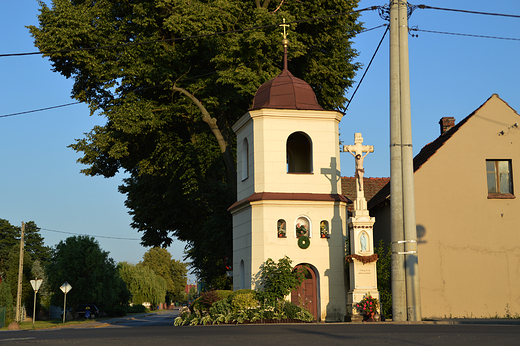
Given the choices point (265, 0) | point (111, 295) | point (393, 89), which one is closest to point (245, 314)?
point (393, 89)

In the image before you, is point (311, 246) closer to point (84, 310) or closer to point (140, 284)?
point (84, 310)

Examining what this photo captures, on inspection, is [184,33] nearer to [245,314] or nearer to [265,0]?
[265,0]

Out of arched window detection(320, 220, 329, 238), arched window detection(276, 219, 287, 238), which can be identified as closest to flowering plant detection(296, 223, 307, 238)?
arched window detection(276, 219, 287, 238)

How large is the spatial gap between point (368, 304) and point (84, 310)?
132 feet

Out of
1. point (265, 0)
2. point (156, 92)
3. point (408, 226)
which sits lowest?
point (408, 226)

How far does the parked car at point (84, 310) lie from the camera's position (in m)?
53.1

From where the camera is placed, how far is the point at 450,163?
22688 mm

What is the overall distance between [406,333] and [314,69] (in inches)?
803

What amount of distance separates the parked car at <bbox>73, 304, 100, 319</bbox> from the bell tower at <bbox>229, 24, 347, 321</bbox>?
34.6 metres

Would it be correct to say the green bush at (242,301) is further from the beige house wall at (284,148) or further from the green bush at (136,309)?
the green bush at (136,309)

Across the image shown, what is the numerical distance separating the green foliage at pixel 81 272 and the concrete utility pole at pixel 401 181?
42.7 metres

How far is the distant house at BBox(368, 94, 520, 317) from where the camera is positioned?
2189 centimetres

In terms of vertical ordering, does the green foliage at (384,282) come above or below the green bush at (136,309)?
above

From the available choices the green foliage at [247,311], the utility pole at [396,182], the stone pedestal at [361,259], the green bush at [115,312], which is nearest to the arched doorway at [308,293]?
the stone pedestal at [361,259]
